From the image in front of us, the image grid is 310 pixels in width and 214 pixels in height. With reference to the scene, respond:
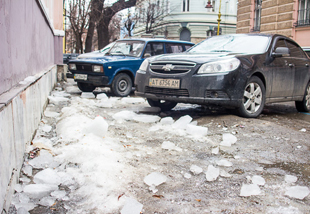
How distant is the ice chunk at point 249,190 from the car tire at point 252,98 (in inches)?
104

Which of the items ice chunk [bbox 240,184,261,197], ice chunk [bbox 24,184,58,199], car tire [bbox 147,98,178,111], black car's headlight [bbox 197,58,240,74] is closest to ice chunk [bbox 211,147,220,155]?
ice chunk [bbox 240,184,261,197]

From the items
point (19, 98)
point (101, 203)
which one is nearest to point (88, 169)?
point (101, 203)

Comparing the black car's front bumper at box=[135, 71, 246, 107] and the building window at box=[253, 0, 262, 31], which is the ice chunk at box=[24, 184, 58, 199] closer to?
the black car's front bumper at box=[135, 71, 246, 107]

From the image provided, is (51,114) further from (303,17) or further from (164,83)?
(303,17)

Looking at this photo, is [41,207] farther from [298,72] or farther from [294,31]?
[294,31]

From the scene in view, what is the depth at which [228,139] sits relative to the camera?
423cm

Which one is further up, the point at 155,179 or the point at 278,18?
the point at 278,18

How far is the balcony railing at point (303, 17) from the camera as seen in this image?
60.4ft

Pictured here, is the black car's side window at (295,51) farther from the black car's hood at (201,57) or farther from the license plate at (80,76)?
the license plate at (80,76)

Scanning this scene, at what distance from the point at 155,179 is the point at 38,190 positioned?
910 millimetres

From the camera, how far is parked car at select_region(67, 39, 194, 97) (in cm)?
905

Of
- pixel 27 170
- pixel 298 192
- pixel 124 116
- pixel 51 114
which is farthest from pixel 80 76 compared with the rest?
pixel 298 192

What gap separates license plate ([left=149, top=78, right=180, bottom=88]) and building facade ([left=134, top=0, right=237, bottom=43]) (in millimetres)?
37802

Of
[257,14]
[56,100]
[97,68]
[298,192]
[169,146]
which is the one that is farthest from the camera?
[257,14]
